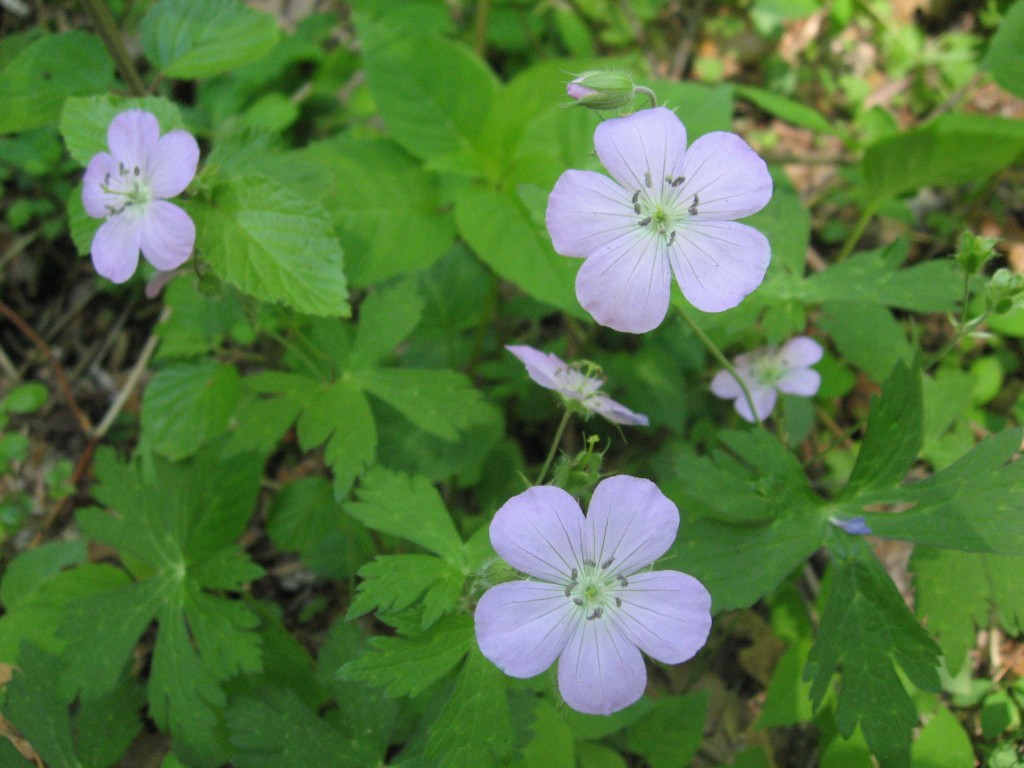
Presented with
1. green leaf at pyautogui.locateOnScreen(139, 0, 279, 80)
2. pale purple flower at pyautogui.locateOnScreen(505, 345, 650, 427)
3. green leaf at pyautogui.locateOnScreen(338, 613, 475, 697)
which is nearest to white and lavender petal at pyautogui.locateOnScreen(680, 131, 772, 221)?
pale purple flower at pyautogui.locateOnScreen(505, 345, 650, 427)

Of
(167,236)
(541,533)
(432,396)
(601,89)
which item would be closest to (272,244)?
(167,236)

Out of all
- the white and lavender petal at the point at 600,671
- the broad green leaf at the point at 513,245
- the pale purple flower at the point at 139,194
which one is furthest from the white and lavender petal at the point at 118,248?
the white and lavender petal at the point at 600,671

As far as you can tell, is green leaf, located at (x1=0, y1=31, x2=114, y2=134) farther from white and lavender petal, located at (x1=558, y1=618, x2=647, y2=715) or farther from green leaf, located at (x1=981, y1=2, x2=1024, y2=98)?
green leaf, located at (x1=981, y1=2, x2=1024, y2=98)

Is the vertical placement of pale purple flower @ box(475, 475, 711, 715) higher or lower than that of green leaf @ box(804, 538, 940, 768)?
higher

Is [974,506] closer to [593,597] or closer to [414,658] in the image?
[593,597]

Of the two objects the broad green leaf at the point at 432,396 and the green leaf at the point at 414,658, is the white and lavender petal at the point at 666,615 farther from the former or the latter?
the broad green leaf at the point at 432,396

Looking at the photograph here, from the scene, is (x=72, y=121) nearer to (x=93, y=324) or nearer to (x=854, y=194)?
(x=93, y=324)
